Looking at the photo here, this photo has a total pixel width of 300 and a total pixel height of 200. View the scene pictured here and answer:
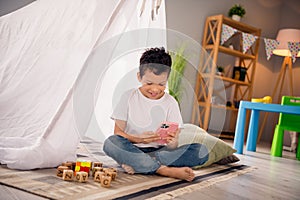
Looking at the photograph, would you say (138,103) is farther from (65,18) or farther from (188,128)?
(65,18)

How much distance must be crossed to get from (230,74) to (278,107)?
1580 millimetres

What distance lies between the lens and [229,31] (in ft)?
10.7

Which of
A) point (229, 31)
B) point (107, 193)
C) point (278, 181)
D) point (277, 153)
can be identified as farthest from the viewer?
point (229, 31)

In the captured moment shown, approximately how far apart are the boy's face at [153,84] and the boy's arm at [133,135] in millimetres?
139

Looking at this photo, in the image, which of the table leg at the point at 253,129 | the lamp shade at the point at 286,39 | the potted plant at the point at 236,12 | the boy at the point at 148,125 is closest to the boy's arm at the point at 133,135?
the boy at the point at 148,125

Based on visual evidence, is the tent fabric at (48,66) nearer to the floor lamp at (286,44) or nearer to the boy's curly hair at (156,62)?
the boy's curly hair at (156,62)

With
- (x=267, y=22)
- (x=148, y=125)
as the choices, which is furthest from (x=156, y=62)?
(x=267, y=22)

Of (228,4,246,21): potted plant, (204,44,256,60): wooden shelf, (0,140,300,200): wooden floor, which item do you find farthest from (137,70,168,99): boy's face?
(228,4,246,21): potted plant

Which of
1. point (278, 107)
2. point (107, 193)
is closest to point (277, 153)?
point (278, 107)

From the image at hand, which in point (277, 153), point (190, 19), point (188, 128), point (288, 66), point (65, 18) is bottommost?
point (277, 153)

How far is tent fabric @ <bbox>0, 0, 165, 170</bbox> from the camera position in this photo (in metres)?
1.22

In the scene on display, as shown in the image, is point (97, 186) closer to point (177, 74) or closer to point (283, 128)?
point (177, 74)

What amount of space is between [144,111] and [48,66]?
56 cm

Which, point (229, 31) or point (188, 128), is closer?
point (188, 128)
